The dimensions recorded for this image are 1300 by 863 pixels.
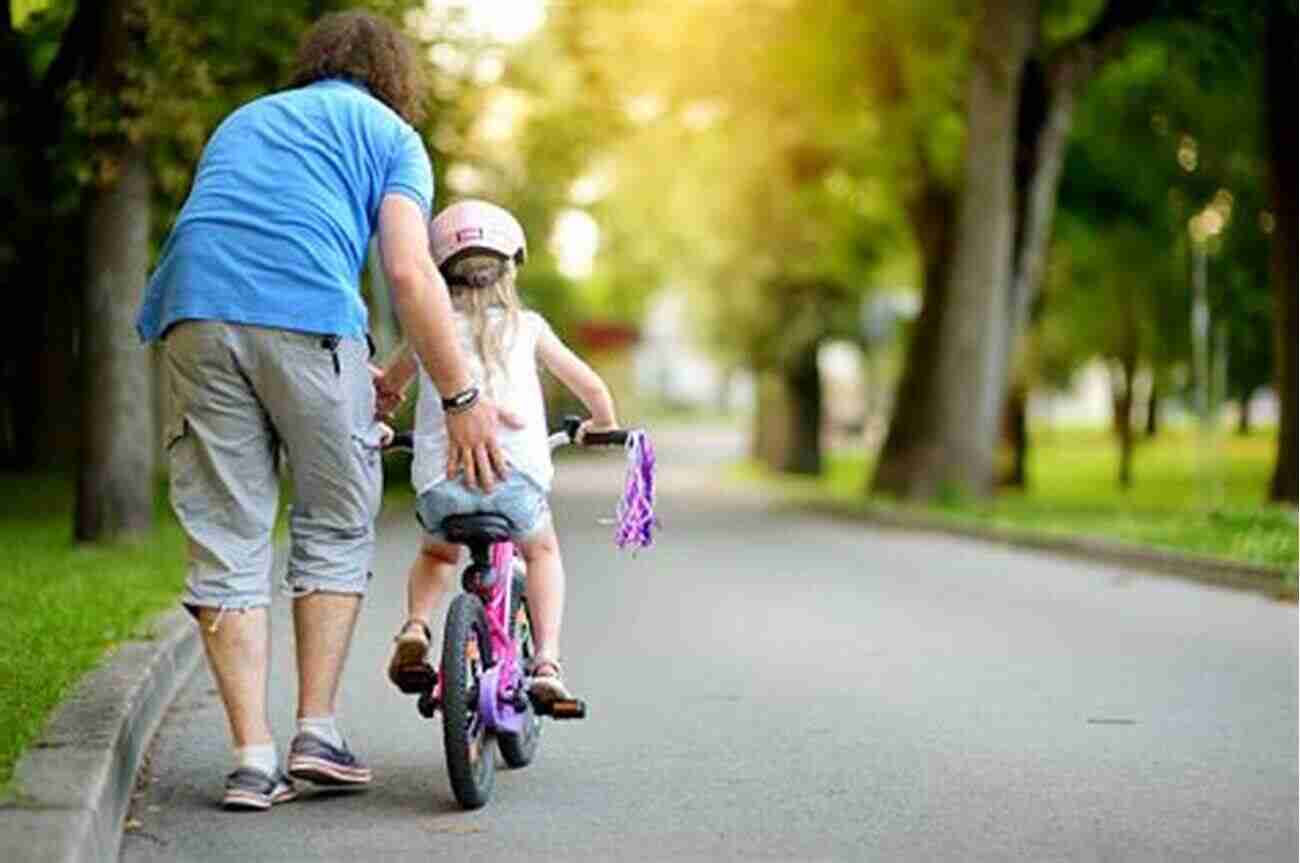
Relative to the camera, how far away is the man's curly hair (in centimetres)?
657

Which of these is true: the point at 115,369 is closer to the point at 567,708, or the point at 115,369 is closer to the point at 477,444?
the point at 567,708

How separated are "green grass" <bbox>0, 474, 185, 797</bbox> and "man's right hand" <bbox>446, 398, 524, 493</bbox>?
1.31 m

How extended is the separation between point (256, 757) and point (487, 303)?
4.34 feet

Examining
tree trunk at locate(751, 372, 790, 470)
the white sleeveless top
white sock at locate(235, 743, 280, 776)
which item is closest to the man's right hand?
the white sleeveless top

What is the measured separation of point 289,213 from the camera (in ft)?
20.6

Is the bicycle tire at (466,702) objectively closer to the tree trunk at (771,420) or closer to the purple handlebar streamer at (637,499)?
the purple handlebar streamer at (637,499)

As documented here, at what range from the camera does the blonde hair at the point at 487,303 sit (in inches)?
259

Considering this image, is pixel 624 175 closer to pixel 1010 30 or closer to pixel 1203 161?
pixel 1203 161

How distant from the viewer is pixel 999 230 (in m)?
25.5

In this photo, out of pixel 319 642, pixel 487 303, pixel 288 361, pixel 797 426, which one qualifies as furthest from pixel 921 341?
pixel 288 361

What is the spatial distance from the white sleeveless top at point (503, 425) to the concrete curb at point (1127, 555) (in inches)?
328

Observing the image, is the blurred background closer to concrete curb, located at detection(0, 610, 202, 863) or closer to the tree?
the tree

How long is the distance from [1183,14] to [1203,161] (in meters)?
9.73

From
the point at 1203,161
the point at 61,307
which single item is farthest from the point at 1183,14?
the point at 61,307
